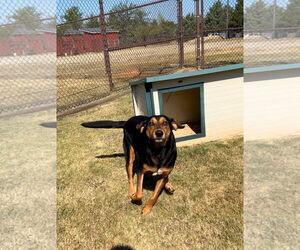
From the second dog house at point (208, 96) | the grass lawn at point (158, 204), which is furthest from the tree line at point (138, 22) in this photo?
the grass lawn at point (158, 204)

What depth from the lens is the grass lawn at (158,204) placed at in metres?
2.22

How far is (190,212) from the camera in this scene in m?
2.50

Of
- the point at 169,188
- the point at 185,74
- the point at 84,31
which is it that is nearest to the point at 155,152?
the point at 169,188

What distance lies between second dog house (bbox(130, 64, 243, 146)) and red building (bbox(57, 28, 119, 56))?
13.0 feet

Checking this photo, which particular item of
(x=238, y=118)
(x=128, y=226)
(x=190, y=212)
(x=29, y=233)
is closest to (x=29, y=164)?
(x=29, y=233)

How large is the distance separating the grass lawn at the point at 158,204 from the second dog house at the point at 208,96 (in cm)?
23

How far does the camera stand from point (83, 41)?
26.9ft

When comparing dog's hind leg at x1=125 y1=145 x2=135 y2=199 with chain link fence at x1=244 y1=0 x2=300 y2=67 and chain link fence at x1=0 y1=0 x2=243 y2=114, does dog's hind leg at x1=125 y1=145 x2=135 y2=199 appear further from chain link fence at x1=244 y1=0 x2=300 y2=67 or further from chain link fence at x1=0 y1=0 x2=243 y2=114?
chain link fence at x1=244 y1=0 x2=300 y2=67

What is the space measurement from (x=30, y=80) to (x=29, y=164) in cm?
707

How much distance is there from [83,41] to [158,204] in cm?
684

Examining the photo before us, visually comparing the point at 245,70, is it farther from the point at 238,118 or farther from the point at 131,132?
the point at 131,132

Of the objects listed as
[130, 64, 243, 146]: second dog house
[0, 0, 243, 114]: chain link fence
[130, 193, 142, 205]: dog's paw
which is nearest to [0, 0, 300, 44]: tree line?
[0, 0, 243, 114]: chain link fence

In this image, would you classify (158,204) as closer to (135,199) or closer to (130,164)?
(135,199)

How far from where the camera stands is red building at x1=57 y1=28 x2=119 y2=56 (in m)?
7.61
